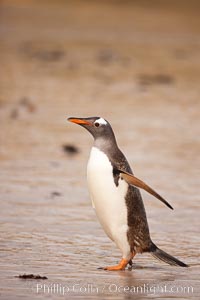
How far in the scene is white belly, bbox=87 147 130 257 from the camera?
7.11 meters

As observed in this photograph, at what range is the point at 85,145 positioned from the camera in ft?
40.7

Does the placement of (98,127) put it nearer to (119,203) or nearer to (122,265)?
(119,203)

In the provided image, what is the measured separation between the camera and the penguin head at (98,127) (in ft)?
24.1

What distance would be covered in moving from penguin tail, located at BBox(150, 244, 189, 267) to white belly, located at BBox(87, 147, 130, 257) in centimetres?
18

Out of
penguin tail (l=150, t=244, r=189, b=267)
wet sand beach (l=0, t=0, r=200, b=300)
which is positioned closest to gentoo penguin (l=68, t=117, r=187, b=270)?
penguin tail (l=150, t=244, r=189, b=267)

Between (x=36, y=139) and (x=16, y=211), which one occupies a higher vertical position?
(x=36, y=139)

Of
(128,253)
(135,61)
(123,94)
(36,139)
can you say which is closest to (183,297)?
(128,253)

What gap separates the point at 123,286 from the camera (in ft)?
21.4

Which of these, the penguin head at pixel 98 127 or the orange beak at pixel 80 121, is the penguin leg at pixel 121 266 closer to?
the penguin head at pixel 98 127

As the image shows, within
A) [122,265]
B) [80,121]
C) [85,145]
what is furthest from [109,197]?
[85,145]

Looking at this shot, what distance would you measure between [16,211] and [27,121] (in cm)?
518

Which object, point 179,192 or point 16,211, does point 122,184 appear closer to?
point 16,211

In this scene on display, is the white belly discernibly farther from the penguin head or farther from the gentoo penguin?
the penguin head

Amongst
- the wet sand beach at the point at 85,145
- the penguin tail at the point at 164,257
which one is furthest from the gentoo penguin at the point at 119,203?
the wet sand beach at the point at 85,145
